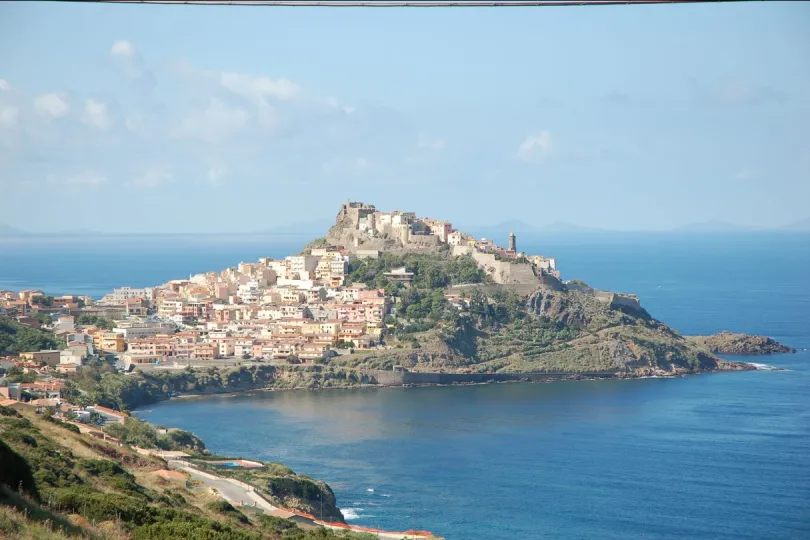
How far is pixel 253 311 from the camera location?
36.3m

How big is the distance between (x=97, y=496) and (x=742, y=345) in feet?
97.6

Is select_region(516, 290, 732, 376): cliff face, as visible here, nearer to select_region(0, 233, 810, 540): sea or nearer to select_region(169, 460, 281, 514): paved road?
select_region(0, 233, 810, 540): sea

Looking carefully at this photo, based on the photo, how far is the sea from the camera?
17.5 metres

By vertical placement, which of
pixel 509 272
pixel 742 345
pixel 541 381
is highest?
pixel 509 272

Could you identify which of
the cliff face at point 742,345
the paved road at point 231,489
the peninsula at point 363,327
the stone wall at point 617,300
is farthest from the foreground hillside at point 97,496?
the cliff face at point 742,345

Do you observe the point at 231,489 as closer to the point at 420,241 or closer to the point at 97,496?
the point at 97,496

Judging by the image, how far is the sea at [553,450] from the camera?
1752 centimetres

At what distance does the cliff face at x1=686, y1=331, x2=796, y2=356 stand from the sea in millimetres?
805

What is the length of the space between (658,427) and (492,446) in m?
4.23

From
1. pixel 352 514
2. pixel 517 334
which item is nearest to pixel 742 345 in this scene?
pixel 517 334

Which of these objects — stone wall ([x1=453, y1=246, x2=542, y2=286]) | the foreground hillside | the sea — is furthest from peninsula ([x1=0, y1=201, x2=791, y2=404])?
the foreground hillside

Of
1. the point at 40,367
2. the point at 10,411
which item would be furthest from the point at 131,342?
the point at 10,411

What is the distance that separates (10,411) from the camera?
1444cm

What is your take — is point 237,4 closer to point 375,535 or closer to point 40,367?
point 375,535
